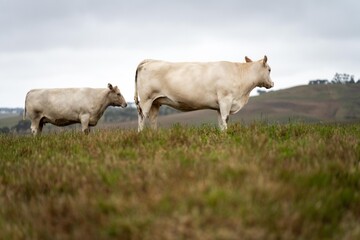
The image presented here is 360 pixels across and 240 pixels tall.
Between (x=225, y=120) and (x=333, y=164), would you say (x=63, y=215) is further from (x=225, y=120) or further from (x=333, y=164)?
(x=225, y=120)

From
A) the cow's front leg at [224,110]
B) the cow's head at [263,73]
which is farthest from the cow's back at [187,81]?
the cow's head at [263,73]

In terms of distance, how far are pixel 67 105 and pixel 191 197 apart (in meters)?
14.8

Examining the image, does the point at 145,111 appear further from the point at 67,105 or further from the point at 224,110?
the point at 67,105

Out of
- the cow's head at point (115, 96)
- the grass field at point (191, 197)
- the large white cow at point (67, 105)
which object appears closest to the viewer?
the grass field at point (191, 197)

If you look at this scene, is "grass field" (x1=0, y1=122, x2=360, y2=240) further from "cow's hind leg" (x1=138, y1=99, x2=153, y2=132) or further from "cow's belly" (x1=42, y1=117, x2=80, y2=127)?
"cow's belly" (x1=42, y1=117, x2=80, y2=127)

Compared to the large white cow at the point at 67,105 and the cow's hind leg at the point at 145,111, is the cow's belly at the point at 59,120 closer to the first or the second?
the large white cow at the point at 67,105

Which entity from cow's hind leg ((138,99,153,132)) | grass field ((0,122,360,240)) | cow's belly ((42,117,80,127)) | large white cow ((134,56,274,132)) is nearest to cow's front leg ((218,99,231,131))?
large white cow ((134,56,274,132))

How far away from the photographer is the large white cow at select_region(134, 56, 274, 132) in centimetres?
1298

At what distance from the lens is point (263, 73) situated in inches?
558

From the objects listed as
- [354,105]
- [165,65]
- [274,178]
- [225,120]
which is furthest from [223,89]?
[354,105]

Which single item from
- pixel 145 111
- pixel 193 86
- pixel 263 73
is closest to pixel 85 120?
pixel 145 111

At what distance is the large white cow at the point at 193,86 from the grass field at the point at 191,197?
697 cm

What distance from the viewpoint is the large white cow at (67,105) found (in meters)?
17.6

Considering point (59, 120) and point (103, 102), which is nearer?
point (59, 120)
